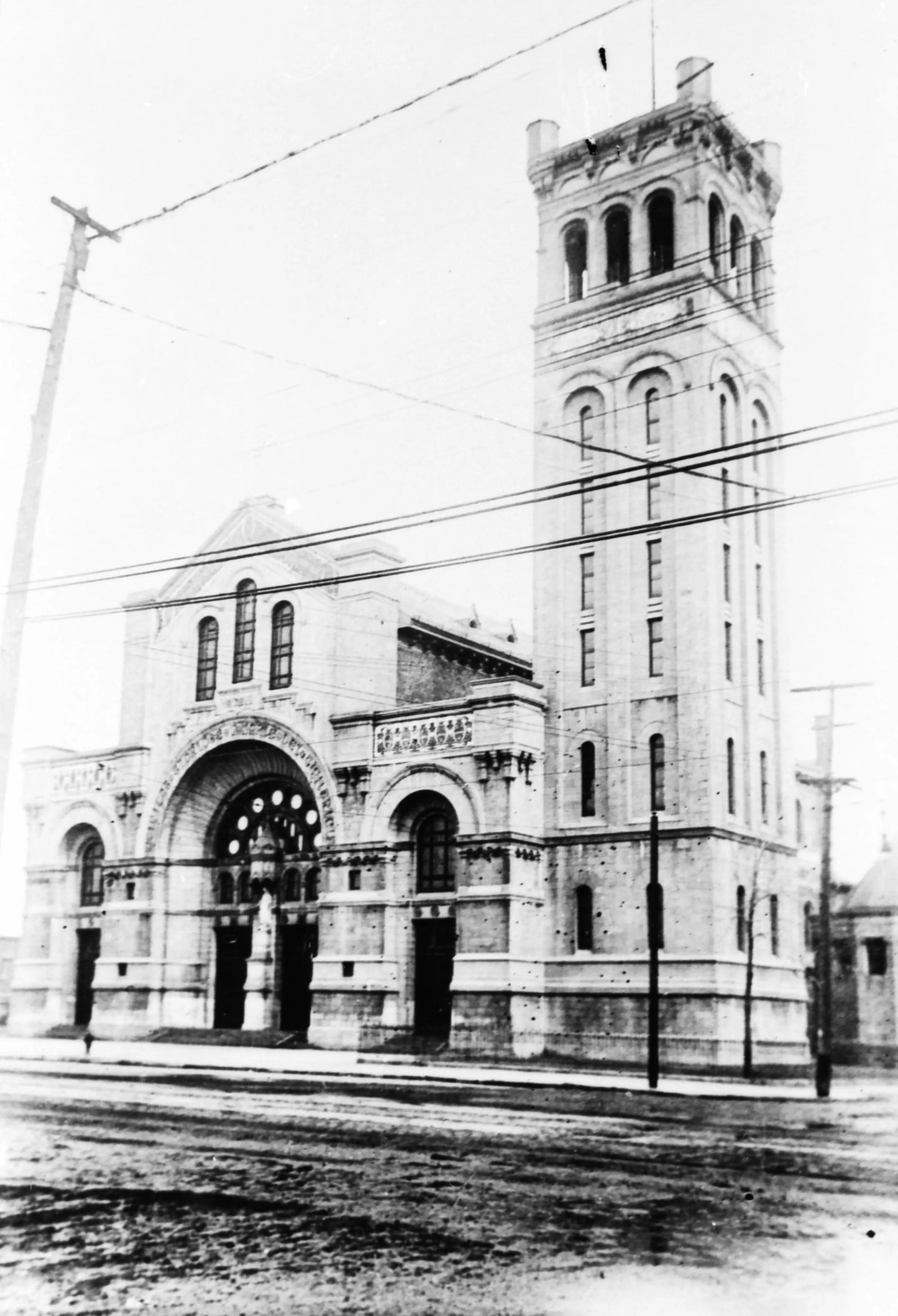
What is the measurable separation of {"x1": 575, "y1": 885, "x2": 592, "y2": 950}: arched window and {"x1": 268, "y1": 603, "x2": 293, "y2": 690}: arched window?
11.6 metres

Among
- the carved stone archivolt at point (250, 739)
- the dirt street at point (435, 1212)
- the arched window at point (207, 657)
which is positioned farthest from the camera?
the arched window at point (207, 657)

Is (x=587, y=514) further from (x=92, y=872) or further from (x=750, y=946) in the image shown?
(x=92, y=872)

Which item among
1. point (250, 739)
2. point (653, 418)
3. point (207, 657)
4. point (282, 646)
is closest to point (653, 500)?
point (653, 418)

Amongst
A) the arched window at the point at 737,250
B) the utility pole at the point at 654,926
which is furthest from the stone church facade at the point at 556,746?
the utility pole at the point at 654,926

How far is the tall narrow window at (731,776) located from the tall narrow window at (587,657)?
162 inches

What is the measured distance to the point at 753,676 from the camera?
37.4m

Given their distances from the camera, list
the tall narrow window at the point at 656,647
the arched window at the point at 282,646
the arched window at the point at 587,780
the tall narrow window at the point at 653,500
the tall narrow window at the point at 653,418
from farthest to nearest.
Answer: the arched window at the point at 282,646 → the tall narrow window at the point at 653,418 → the tall narrow window at the point at 653,500 → the arched window at the point at 587,780 → the tall narrow window at the point at 656,647

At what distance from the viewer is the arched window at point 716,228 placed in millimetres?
37156

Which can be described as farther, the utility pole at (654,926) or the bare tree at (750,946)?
the bare tree at (750,946)

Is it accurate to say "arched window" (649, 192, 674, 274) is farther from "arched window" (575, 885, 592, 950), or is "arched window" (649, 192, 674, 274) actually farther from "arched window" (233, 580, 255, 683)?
"arched window" (575, 885, 592, 950)

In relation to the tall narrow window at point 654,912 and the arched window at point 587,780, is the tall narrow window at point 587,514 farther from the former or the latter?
the tall narrow window at point 654,912

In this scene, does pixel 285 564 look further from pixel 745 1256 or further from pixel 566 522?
pixel 745 1256

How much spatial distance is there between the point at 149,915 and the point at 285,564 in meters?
12.2

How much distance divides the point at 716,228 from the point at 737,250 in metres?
1.36
